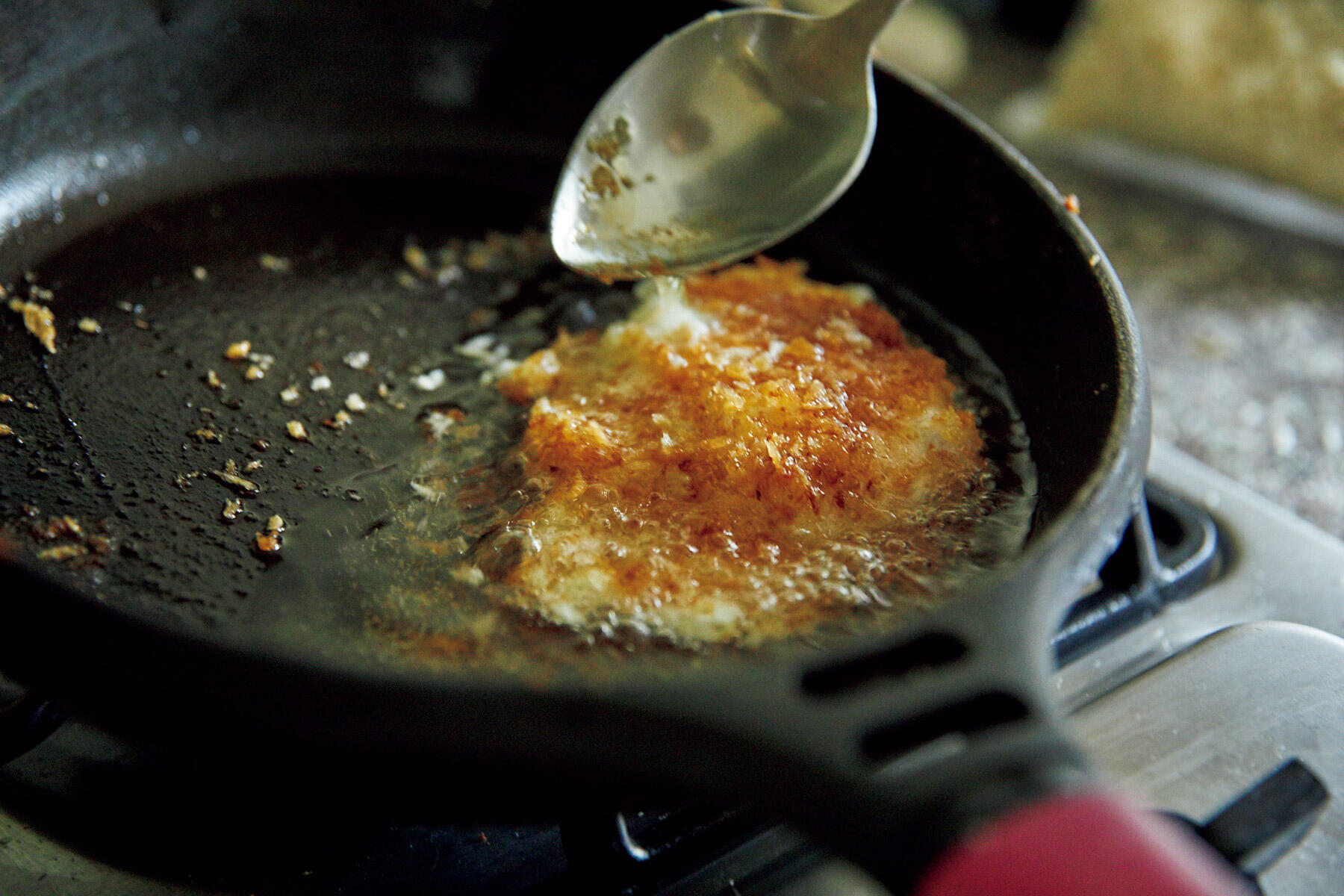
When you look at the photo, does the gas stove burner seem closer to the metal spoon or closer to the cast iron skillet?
the cast iron skillet

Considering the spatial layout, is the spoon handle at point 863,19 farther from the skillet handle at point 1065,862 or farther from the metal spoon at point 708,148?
the skillet handle at point 1065,862

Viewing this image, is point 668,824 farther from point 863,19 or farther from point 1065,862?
point 863,19

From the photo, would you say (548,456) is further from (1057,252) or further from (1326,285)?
(1326,285)

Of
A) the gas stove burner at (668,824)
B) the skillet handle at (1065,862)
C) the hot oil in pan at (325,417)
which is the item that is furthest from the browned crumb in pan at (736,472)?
the skillet handle at (1065,862)

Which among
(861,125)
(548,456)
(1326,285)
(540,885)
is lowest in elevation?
(1326,285)

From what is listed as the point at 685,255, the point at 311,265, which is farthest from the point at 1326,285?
the point at 311,265

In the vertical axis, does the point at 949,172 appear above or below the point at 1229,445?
above
